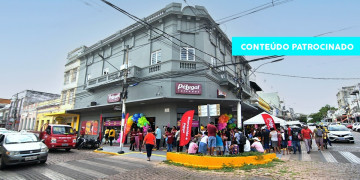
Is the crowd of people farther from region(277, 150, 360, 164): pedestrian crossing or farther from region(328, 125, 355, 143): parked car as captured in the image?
region(328, 125, 355, 143): parked car

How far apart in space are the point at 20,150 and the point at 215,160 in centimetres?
797

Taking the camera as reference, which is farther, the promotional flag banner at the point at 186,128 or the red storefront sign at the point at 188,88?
the red storefront sign at the point at 188,88

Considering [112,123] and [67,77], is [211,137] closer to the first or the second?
[112,123]

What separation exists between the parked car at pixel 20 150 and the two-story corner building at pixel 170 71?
6.54 meters

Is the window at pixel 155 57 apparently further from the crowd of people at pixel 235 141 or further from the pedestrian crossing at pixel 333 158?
the pedestrian crossing at pixel 333 158

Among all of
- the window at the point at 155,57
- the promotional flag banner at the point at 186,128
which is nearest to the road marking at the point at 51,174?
the promotional flag banner at the point at 186,128

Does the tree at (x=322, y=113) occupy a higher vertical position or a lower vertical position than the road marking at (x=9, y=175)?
higher

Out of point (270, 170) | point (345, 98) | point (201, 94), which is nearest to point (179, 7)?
point (201, 94)

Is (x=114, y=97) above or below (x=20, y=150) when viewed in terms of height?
above

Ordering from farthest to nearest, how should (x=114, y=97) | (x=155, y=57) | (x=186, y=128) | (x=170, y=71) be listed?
(x=114, y=97) < (x=155, y=57) < (x=170, y=71) < (x=186, y=128)

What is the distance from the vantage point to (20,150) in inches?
317

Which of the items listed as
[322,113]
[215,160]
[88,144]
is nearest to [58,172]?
[215,160]

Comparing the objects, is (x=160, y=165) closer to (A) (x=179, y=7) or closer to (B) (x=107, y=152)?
(B) (x=107, y=152)

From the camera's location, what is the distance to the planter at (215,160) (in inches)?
320
